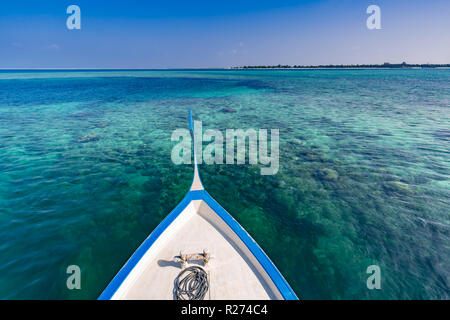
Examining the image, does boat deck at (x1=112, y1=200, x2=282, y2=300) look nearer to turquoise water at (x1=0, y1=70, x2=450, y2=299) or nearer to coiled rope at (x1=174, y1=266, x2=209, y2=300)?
coiled rope at (x1=174, y1=266, x2=209, y2=300)

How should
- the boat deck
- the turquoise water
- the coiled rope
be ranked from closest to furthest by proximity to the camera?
the coiled rope
the boat deck
the turquoise water

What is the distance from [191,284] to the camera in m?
4.30

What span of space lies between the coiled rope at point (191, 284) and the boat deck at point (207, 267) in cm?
15

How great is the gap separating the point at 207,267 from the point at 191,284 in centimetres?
59

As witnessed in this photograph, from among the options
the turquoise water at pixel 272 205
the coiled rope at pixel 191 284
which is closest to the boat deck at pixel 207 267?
the coiled rope at pixel 191 284

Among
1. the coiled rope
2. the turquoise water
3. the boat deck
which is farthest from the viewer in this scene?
the turquoise water

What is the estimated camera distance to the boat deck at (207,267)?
4.31 meters

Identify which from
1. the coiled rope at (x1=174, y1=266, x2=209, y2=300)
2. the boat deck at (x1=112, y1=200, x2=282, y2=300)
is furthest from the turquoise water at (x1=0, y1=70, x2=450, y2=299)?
the coiled rope at (x1=174, y1=266, x2=209, y2=300)

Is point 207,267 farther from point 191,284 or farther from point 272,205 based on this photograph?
point 272,205

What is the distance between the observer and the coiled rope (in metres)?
4.12

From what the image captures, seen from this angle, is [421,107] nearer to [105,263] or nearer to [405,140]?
[405,140]

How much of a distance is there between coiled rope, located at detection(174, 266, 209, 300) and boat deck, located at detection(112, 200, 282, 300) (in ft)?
0.49
